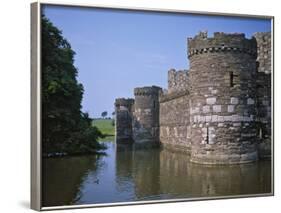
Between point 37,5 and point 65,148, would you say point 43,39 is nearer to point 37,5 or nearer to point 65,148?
point 37,5

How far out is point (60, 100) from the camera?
29.3 feet

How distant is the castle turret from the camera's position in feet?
30.3

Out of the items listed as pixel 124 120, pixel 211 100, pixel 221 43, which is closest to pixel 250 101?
pixel 211 100

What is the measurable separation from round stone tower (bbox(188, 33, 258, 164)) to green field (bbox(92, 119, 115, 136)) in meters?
1.41

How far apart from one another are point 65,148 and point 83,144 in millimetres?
287

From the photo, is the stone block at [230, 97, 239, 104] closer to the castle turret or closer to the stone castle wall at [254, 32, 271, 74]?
the stone castle wall at [254, 32, 271, 74]

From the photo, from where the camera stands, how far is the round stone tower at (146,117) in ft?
30.8

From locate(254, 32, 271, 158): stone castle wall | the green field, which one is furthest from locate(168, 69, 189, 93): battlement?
locate(254, 32, 271, 158): stone castle wall

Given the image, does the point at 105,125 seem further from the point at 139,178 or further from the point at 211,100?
the point at 211,100

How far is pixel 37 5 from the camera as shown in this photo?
28.3 ft

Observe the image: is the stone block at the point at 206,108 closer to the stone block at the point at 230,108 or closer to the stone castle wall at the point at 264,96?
the stone block at the point at 230,108

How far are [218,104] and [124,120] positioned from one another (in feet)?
5.15

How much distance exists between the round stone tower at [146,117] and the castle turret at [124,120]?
81 millimetres

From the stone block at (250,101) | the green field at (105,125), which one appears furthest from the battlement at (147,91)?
the stone block at (250,101)
